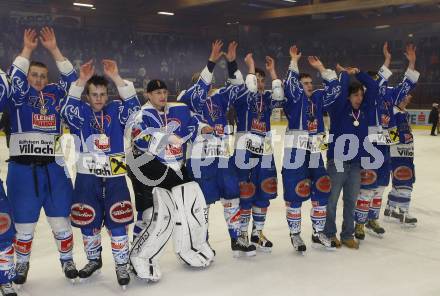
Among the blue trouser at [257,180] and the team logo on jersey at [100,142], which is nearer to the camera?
the team logo on jersey at [100,142]

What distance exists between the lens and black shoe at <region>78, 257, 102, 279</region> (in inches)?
137

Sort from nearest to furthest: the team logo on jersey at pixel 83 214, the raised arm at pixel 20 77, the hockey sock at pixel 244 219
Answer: the raised arm at pixel 20 77 < the team logo on jersey at pixel 83 214 < the hockey sock at pixel 244 219

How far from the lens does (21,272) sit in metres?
3.41

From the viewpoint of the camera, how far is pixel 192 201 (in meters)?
3.61

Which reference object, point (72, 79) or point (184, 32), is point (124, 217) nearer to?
point (72, 79)

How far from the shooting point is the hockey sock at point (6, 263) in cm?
307

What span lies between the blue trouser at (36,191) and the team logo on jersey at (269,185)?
1.61 meters

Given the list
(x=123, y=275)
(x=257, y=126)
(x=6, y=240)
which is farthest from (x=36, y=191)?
(x=257, y=126)

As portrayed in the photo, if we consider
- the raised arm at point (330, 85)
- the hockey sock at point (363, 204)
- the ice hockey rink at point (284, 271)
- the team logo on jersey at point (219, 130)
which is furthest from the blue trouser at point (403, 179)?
the team logo on jersey at point (219, 130)

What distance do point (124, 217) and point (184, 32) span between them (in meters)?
19.1

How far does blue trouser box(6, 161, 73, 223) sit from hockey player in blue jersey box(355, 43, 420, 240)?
2642 mm

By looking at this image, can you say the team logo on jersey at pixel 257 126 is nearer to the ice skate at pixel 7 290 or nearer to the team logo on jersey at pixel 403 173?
the team logo on jersey at pixel 403 173

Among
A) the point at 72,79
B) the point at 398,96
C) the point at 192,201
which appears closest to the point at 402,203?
the point at 398,96

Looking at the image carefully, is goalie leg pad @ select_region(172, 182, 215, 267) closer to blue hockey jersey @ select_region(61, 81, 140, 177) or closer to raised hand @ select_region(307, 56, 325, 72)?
blue hockey jersey @ select_region(61, 81, 140, 177)
